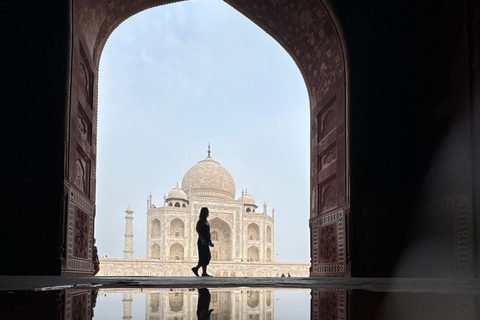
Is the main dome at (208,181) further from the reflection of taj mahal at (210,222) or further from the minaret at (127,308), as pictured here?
the minaret at (127,308)

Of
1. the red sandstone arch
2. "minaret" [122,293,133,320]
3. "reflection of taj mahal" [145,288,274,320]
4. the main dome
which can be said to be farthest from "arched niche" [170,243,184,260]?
"reflection of taj mahal" [145,288,274,320]

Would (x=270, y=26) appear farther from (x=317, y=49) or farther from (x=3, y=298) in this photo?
(x=3, y=298)

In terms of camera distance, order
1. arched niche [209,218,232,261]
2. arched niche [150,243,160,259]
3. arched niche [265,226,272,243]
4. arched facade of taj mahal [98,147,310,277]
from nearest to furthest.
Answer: arched facade of taj mahal [98,147,310,277]
arched niche [150,243,160,259]
arched niche [209,218,232,261]
arched niche [265,226,272,243]

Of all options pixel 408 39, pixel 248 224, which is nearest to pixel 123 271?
pixel 248 224

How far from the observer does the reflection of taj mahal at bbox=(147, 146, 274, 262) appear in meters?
29.9

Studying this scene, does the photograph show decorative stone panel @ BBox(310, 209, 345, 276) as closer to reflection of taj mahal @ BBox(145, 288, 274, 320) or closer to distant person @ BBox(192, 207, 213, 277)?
distant person @ BBox(192, 207, 213, 277)

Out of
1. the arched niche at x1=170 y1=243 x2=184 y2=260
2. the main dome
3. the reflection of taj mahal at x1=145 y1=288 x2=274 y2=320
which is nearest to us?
the reflection of taj mahal at x1=145 y1=288 x2=274 y2=320

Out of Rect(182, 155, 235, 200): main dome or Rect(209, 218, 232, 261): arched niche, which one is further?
Rect(182, 155, 235, 200): main dome

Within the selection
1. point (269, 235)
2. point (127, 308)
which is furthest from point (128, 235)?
point (127, 308)

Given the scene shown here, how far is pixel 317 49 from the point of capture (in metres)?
7.21

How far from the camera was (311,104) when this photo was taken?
7820 millimetres

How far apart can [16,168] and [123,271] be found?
2055 cm

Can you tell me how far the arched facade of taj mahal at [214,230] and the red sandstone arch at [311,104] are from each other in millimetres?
19933

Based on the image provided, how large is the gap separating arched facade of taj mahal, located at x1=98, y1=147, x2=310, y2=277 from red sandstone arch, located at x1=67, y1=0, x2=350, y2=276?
1993cm
